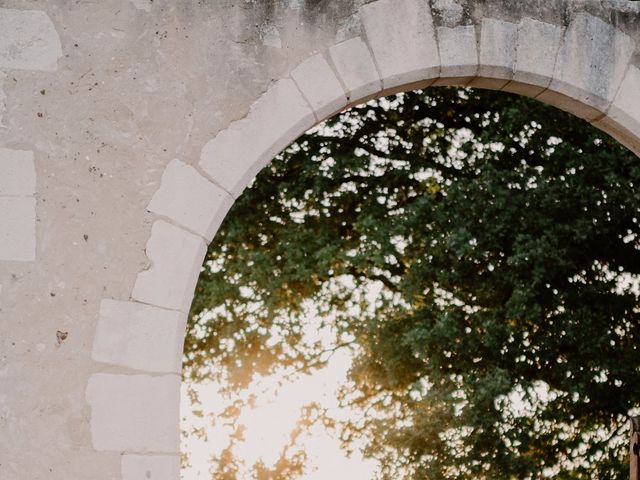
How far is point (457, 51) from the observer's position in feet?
12.7

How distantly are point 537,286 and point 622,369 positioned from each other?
92 centimetres

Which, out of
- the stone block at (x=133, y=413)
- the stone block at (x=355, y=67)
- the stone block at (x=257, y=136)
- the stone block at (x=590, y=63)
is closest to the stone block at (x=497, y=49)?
the stone block at (x=590, y=63)

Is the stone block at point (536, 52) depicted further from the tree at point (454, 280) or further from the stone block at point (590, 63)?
the tree at point (454, 280)

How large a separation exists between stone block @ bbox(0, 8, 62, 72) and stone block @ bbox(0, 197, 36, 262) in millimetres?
503

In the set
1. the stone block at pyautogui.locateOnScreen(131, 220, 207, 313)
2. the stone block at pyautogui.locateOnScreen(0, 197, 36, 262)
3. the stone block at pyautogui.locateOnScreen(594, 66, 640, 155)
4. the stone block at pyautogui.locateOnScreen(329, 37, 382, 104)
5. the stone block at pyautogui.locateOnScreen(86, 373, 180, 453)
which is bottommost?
the stone block at pyautogui.locateOnScreen(86, 373, 180, 453)

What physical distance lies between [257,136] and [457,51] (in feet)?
2.90

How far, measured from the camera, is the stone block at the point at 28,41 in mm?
3553

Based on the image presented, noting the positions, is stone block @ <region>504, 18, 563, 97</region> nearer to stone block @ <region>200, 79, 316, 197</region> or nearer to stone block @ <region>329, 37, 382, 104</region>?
stone block @ <region>329, 37, 382, 104</region>

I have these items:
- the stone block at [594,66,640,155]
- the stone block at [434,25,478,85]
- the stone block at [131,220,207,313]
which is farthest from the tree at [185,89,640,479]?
the stone block at [131,220,207,313]

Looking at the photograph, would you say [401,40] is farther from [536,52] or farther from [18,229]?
[18,229]

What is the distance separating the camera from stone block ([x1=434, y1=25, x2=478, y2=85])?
3.86 metres

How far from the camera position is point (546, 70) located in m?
3.95

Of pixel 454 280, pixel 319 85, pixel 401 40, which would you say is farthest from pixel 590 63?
pixel 454 280

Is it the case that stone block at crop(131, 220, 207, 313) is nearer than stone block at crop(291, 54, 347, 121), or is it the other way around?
stone block at crop(131, 220, 207, 313)
